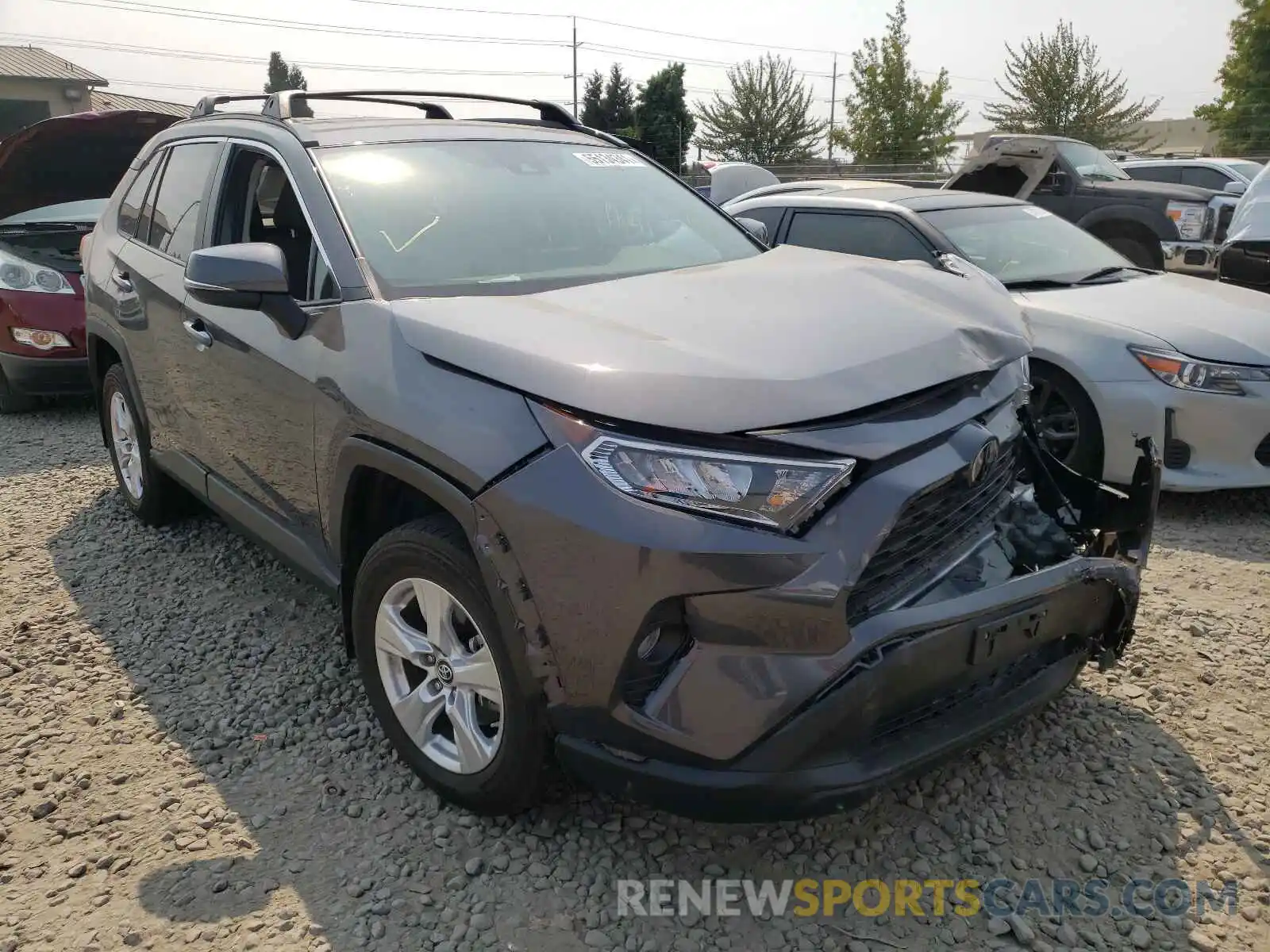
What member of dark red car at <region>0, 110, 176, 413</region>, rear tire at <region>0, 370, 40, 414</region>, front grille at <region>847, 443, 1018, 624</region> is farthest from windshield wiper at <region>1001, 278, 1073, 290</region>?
rear tire at <region>0, 370, 40, 414</region>

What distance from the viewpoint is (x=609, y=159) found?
3.77m

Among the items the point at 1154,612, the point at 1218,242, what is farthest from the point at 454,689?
the point at 1218,242

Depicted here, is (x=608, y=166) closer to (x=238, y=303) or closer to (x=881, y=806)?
(x=238, y=303)

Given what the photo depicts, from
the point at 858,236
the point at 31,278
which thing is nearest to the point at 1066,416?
the point at 858,236

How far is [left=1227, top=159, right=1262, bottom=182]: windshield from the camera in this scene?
46.8ft

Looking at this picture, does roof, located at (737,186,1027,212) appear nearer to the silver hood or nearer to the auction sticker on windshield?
the auction sticker on windshield

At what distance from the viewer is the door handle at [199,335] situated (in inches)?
135

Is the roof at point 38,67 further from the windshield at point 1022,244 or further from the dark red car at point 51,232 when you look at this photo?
the windshield at point 1022,244

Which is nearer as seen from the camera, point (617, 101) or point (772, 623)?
point (772, 623)

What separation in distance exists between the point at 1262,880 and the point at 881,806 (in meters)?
0.89

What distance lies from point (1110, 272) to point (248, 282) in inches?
192

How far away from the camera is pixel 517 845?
2.51 m

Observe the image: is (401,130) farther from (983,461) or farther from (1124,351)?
(1124,351)

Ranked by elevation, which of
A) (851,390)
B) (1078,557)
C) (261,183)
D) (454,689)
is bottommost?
(454,689)
